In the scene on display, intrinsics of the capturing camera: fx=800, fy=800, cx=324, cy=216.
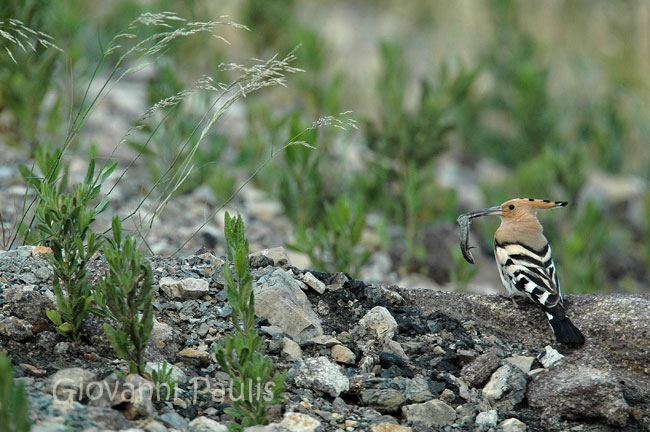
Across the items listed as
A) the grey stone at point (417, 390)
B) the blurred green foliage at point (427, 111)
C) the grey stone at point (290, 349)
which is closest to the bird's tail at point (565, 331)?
the grey stone at point (417, 390)

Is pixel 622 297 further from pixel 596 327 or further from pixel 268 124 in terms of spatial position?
pixel 268 124

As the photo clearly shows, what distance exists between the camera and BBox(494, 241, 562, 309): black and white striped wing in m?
3.49

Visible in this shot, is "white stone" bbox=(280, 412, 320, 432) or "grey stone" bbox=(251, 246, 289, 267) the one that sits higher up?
"grey stone" bbox=(251, 246, 289, 267)

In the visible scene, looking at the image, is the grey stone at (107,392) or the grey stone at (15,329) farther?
the grey stone at (15,329)

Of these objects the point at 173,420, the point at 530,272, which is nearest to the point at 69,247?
the point at 173,420

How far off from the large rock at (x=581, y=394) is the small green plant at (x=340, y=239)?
1.73m

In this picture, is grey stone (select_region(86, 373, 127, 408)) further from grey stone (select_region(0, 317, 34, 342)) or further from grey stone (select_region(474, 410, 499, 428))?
grey stone (select_region(474, 410, 499, 428))

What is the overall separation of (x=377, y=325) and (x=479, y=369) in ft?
1.46

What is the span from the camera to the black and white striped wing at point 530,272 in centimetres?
349

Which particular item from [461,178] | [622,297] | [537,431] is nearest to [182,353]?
[537,431]

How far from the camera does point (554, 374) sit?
3.02 metres

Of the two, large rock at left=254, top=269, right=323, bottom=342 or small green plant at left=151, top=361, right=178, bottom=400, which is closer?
small green plant at left=151, top=361, right=178, bottom=400

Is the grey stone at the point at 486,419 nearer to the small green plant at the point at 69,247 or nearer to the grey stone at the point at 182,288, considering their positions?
the grey stone at the point at 182,288

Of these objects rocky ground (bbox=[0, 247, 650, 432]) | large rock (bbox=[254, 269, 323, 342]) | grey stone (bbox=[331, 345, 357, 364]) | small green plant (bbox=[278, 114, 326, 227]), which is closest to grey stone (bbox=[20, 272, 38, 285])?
rocky ground (bbox=[0, 247, 650, 432])
